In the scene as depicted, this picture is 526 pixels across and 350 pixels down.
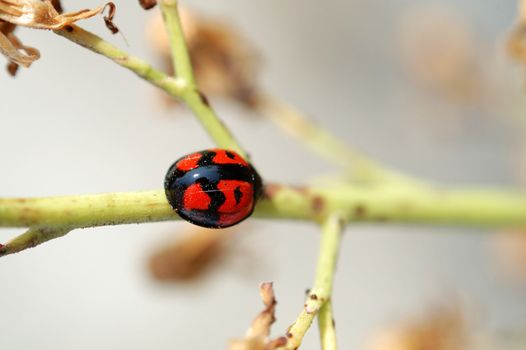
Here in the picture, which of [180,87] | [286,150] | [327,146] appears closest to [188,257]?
[327,146]

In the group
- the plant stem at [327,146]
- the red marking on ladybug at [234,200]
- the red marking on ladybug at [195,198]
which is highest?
the plant stem at [327,146]

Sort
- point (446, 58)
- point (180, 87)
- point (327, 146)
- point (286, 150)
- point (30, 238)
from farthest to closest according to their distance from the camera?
point (286, 150)
point (446, 58)
point (327, 146)
point (180, 87)
point (30, 238)

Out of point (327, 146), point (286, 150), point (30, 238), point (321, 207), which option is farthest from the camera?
point (286, 150)

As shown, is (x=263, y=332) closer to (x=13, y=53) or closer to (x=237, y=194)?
(x=237, y=194)

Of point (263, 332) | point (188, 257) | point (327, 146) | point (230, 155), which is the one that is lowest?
point (263, 332)

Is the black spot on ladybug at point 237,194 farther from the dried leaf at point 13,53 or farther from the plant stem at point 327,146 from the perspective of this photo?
the plant stem at point 327,146

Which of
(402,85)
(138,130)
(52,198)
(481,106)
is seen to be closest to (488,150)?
(402,85)

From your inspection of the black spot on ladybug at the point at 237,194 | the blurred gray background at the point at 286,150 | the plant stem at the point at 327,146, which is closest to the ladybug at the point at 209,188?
the black spot on ladybug at the point at 237,194
